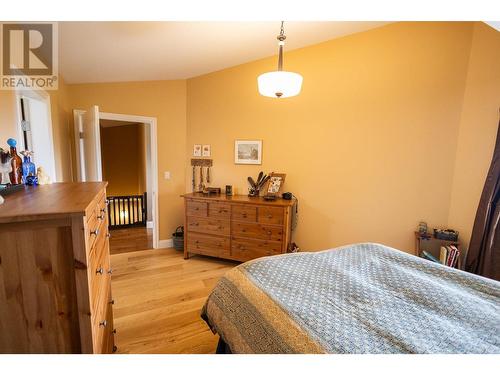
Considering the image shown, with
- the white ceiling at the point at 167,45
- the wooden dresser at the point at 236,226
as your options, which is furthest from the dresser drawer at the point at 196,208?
the white ceiling at the point at 167,45

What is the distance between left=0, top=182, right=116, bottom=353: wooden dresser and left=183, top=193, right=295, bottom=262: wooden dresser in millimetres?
2068

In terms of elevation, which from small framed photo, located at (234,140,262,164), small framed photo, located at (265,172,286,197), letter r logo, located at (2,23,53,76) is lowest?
small framed photo, located at (265,172,286,197)

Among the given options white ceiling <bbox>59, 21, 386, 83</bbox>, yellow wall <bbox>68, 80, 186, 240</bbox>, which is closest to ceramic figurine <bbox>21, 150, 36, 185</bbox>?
white ceiling <bbox>59, 21, 386, 83</bbox>

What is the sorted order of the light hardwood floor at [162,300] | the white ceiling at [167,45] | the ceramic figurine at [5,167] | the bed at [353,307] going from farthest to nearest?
1. the white ceiling at [167,45]
2. the light hardwood floor at [162,300]
3. the ceramic figurine at [5,167]
4. the bed at [353,307]

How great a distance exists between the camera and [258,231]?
2.83 meters

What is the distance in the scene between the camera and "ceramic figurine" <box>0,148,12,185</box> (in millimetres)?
1171

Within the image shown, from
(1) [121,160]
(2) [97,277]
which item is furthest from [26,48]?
(1) [121,160]

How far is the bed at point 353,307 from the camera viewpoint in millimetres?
828

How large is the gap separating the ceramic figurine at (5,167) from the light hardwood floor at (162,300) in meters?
1.33

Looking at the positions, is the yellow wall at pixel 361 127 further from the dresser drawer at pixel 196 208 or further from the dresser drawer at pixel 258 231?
the dresser drawer at pixel 196 208

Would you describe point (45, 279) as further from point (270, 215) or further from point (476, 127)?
point (476, 127)

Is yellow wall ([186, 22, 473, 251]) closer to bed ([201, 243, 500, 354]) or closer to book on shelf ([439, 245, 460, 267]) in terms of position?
book on shelf ([439, 245, 460, 267])
